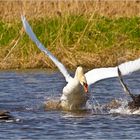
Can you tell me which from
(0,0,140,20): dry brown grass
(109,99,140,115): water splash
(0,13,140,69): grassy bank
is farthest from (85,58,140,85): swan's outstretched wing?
(0,0,140,20): dry brown grass

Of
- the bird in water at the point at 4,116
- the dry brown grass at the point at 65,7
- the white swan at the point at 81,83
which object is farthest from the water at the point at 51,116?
the dry brown grass at the point at 65,7

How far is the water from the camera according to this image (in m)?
14.0

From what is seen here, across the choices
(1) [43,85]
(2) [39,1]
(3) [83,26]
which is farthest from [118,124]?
(2) [39,1]

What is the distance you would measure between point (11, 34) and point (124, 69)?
8203 mm

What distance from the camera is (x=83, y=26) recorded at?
79.0 ft

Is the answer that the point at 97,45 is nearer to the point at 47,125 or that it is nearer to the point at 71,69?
the point at 71,69

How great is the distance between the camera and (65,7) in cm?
2652

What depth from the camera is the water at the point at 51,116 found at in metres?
14.0

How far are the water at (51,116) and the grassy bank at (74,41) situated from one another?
776mm

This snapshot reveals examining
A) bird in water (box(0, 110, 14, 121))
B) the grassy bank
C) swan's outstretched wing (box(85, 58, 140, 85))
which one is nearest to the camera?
bird in water (box(0, 110, 14, 121))

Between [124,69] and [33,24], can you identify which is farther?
[33,24]

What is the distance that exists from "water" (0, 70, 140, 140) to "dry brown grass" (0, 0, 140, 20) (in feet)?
15.1

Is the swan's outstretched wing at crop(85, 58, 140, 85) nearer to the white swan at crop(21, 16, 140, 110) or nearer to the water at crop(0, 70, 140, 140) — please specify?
the white swan at crop(21, 16, 140, 110)

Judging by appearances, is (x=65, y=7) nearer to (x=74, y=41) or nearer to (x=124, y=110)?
(x=74, y=41)
